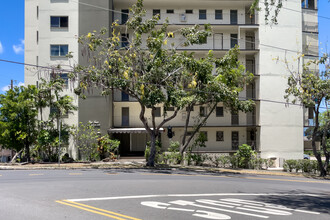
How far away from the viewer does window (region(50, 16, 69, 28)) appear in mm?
32250

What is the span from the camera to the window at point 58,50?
106 ft

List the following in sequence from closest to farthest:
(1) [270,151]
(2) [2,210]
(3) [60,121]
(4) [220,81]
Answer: (2) [2,210]
(4) [220,81]
(3) [60,121]
(1) [270,151]

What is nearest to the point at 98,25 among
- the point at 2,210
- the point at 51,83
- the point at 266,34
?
the point at 51,83

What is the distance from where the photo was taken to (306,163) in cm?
2586

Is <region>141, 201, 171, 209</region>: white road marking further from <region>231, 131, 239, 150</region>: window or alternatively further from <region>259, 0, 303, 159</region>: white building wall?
<region>231, 131, 239, 150</region>: window

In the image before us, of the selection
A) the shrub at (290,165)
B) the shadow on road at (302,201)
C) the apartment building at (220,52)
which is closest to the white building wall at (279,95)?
the apartment building at (220,52)

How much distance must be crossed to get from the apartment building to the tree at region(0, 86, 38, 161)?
4282 mm

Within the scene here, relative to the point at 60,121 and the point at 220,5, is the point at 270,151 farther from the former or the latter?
the point at 60,121

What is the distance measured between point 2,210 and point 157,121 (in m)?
28.9

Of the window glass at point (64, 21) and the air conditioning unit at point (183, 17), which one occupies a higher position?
the air conditioning unit at point (183, 17)

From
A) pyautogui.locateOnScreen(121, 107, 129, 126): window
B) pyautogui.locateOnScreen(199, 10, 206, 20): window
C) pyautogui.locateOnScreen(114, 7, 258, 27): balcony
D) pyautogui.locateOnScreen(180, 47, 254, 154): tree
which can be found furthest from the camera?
pyautogui.locateOnScreen(199, 10, 206, 20): window

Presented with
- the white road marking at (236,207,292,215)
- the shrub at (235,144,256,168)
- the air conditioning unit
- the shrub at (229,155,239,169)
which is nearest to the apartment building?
the air conditioning unit

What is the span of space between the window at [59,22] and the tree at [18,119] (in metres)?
7.17

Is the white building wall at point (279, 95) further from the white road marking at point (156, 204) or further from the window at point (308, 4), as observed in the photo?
the white road marking at point (156, 204)
